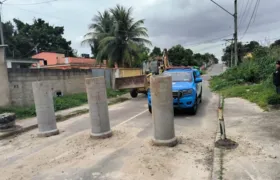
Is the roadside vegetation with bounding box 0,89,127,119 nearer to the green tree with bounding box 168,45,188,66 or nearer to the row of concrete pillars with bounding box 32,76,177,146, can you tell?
the row of concrete pillars with bounding box 32,76,177,146

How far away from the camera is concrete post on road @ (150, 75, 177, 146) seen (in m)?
6.04

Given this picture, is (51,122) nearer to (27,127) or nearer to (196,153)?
(27,127)

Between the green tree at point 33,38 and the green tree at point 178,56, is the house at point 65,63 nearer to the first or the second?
the green tree at point 33,38

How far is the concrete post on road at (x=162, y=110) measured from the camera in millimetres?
6039

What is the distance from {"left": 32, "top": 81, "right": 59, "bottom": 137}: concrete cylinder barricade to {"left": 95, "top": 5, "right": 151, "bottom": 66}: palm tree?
18589mm

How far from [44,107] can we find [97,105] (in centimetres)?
194

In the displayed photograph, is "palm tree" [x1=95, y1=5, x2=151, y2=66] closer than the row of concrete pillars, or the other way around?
the row of concrete pillars

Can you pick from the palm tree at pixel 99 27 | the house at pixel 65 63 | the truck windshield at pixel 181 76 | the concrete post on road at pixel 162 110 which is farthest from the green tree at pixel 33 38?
the concrete post on road at pixel 162 110

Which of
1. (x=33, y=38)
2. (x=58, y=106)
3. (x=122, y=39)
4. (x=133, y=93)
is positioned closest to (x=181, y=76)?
(x=58, y=106)

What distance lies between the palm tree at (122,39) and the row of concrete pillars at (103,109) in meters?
18.7

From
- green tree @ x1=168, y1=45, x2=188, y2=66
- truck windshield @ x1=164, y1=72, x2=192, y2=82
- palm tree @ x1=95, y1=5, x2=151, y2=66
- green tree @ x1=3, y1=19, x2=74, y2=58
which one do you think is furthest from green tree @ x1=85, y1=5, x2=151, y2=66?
green tree @ x1=168, y1=45, x2=188, y2=66

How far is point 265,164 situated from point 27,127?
785 cm

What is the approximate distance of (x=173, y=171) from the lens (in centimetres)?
461

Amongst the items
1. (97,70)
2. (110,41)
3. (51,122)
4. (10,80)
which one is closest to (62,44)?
(110,41)
